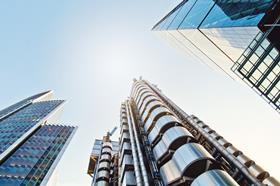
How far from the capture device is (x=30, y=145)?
3078 inches

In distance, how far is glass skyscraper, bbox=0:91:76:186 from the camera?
207ft

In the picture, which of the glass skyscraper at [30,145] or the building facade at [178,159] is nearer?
the building facade at [178,159]

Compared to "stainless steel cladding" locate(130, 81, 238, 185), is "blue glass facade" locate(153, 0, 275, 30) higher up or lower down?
higher up

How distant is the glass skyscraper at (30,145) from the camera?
6297 centimetres

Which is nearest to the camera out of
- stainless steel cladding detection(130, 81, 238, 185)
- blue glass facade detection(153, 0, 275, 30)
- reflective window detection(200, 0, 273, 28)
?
stainless steel cladding detection(130, 81, 238, 185)

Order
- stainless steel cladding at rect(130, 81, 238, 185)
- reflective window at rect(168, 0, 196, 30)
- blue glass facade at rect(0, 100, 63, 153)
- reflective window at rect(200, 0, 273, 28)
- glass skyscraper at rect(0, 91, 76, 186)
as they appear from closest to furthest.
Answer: stainless steel cladding at rect(130, 81, 238, 185) < reflective window at rect(200, 0, 273, 28) < reflective window at rect(168, 0, 196, 30) < glass skyscraper at rect(0, 91, 76, 186) < blue glass facade at rect(0, 100, 63, 153)

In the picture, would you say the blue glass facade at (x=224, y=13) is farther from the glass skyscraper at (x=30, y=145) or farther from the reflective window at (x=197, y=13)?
the glass skyscraper at (x=30, y=145)

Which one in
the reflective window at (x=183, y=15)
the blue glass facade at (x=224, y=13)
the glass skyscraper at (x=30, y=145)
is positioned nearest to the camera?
the blue glass facade at (x=224, y=13)

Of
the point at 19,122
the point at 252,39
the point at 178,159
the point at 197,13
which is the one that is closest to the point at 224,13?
the point at 252,39

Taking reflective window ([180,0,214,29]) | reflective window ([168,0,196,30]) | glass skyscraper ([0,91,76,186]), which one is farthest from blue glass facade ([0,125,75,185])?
reflective window ([180,0,214,29])

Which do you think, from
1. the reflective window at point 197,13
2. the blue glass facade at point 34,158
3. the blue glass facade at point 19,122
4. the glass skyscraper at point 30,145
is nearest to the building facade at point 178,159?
the reflective window at point 197,13

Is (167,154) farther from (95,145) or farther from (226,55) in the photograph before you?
(95,145)

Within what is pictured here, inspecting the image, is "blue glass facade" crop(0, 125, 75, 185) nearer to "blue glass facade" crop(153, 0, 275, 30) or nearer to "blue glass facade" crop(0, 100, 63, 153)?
"blue glass facade" crop(0, 100, 63, 153)

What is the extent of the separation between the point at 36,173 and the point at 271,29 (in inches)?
2460
